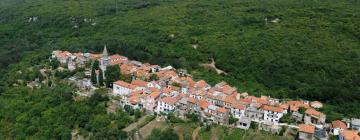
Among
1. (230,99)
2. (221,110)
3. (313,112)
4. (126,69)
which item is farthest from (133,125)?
(313,112)

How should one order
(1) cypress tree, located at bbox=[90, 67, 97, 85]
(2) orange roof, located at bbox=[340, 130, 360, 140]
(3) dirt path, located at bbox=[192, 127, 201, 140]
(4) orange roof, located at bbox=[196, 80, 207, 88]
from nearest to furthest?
1. (2) orange roof, located at bbox=[340, 130, 360, 140]
2. (3) dirt path, located at bbox=[192, 127, 201, 140]
3. (4) orange roof, located at bbox=[196, 80, 207, 88]
4. (1) cypress tree, located at bbox=[90, 67, 97, 85]

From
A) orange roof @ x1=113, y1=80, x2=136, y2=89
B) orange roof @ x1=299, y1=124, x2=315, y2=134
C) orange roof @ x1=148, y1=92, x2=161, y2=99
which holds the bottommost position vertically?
orange roof @ x1=299, y1=124, x2=315, y2=134

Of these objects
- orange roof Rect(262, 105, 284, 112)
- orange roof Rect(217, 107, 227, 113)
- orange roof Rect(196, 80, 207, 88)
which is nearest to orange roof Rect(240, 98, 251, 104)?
orange roof Rect(262, 105, 284, 112)

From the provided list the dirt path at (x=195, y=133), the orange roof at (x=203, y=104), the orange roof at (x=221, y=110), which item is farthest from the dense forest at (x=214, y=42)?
the dirt path at (x=195, y=133)

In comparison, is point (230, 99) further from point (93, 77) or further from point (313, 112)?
point (93, 77)

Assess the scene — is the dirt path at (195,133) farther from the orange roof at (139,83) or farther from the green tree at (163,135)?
the orange roof at (139,83)

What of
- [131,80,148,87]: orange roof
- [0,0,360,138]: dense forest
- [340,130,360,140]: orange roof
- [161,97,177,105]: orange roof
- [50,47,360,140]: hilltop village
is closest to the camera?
[340,130,360,140]: orange roof

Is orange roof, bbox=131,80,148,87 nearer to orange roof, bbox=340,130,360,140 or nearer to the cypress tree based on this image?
the cypress tree
